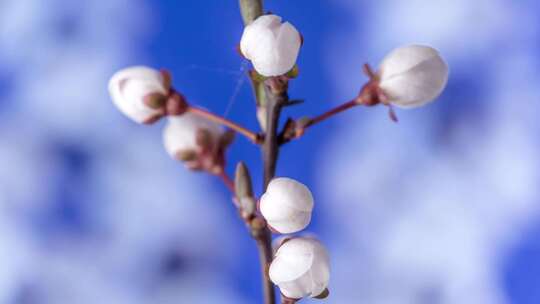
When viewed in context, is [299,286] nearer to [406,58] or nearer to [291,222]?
[291,222]

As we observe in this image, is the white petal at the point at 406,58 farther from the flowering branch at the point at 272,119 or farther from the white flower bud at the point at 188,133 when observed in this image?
the white flower bud at the point at 188,133

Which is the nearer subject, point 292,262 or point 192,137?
point 292,262

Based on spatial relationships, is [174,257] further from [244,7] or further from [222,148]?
[244,7]

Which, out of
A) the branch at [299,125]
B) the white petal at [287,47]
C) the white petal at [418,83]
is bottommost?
the branch at [299,125]

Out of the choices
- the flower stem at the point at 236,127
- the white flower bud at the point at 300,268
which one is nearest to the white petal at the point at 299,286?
the white flower bud at the point at 300,268

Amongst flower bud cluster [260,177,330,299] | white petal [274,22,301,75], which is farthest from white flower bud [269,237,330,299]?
white petal [274,22,301,75]

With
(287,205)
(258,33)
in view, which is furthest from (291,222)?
(258,33)

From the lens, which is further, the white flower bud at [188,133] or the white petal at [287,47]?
the white flower bud at [188,133]
